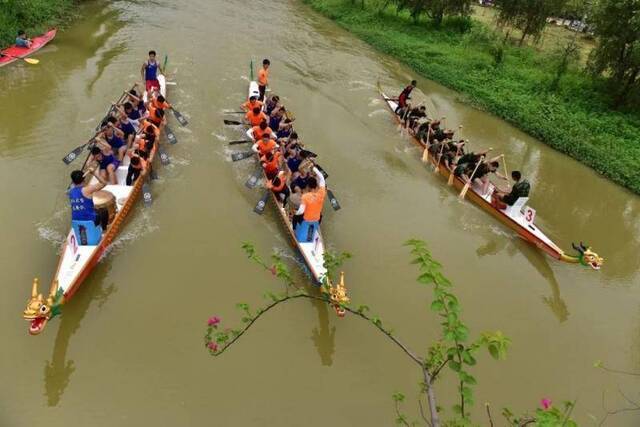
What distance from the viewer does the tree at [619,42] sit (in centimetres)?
1767

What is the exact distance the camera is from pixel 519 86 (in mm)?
20562

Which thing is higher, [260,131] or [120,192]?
[260,131]

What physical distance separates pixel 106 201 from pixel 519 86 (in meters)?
17.4

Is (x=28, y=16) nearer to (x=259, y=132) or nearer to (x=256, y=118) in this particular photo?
(x=256, y=118)

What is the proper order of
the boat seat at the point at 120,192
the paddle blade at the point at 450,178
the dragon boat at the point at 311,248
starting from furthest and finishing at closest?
the paddle blade at the point at 450,178
the boat seat at the point at 120,192
the dragon boat at the point at 311,248

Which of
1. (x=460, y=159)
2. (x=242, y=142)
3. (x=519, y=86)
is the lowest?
(x=242, y=142)

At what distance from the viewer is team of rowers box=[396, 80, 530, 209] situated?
40.1 feet

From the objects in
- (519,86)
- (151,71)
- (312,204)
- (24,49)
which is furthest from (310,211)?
(519,86)

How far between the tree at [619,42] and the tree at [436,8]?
7.68 meters

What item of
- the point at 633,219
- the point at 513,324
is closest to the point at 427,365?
the point at 513,324

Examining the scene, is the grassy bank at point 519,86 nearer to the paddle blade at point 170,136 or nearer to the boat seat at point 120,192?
the paddle blade at point 170,136

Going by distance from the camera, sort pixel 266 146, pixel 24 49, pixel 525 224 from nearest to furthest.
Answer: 1. pixel 525 224
2. pixel 266 146
3. pixel 24 49

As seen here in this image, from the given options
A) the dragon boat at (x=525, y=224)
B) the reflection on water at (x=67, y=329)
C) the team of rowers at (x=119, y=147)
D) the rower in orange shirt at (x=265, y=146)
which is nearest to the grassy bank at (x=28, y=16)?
the team of rowers at (x=119, y=147)

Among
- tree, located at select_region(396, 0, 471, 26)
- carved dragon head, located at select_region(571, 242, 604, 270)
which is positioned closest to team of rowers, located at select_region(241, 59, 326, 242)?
carved dragon head, located at select_region(571, 242, 604, 270)
